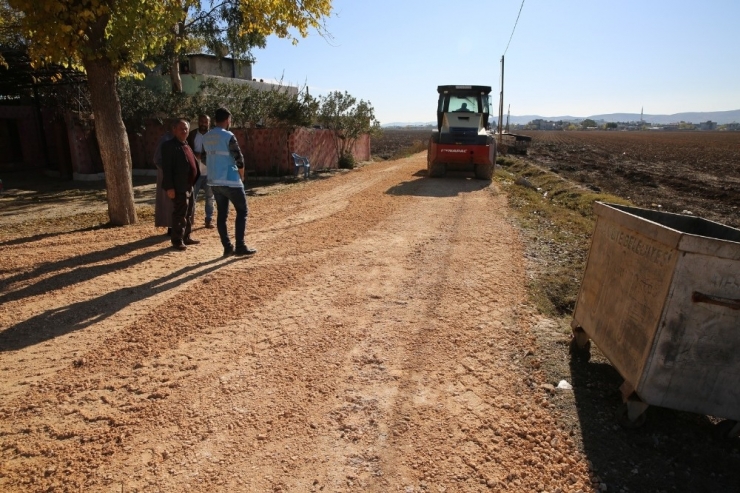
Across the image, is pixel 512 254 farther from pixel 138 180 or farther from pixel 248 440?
pixel 138 180

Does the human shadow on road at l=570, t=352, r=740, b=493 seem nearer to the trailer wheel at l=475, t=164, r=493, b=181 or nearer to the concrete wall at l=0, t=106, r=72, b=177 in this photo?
the trailer wheel at l=475, t=164, r=493, b=181

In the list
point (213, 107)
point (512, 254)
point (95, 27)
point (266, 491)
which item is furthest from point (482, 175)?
point (266, 491)

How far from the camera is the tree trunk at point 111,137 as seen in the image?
7438 millimetres

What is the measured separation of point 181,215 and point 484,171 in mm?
10521

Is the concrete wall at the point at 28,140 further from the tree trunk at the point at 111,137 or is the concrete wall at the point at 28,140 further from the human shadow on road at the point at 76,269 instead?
the human shadow on road at the point at 76,269

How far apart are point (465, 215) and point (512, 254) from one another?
279cm

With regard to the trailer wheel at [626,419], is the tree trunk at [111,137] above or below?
above

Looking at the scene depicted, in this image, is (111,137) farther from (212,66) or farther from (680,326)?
(212,66)

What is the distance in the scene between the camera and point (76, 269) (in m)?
5.64

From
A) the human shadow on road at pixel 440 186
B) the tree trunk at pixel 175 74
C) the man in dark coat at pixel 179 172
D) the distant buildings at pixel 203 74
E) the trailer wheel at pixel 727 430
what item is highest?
the distant buildings at pixel 203 74

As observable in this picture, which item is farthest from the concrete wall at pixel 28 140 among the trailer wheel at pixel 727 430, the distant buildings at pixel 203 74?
the trailer wheel at pixel 727 430

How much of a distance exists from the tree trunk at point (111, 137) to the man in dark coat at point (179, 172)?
2.28 metres

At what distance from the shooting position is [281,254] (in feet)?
20.8

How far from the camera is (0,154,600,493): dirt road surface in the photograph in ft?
8.14
